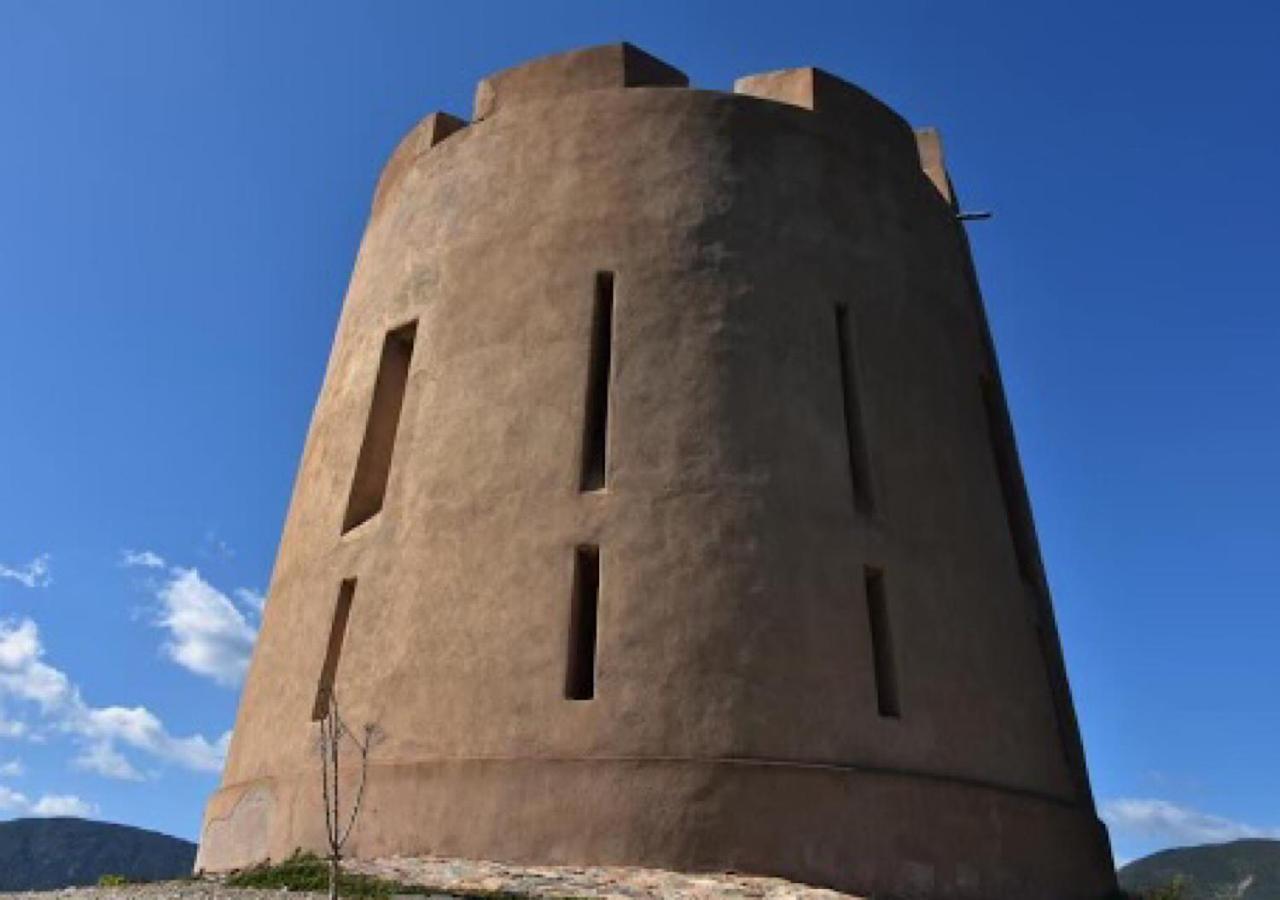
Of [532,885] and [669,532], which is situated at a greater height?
[669,532]

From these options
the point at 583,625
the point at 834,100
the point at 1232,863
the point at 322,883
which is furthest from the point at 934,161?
the point at 1232,863

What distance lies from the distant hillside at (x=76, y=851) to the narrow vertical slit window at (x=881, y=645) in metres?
130

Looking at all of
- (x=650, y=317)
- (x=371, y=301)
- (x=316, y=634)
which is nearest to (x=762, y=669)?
(x=650, y=317)

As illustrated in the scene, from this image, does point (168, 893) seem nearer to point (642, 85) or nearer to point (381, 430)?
point (381, 430)

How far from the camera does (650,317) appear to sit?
1096 centimetres

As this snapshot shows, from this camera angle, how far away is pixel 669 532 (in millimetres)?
9766

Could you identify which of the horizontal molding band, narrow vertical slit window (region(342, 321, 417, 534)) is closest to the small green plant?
the horizontal molding band

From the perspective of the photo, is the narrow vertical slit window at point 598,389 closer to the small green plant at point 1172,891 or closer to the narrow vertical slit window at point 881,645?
the narrow vertical slit window at point 881,645

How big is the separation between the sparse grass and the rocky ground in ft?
0.21

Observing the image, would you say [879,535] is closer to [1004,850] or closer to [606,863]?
[1004,850]

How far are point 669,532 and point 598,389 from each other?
178 centimetres

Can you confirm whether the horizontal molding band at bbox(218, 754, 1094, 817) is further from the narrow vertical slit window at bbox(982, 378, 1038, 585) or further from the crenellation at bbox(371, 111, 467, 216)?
the crenellation at bbox(371, 111, 467, 216)

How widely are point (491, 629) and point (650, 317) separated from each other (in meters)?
3.33

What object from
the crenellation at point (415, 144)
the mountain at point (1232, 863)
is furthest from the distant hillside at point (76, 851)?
the crenellation at point (415, 144)
